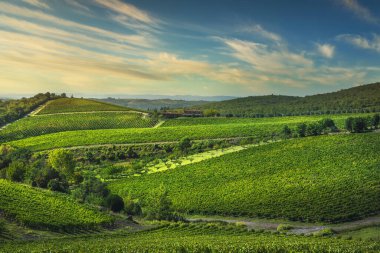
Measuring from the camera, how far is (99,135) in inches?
6196

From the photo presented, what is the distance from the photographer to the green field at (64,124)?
171 meters

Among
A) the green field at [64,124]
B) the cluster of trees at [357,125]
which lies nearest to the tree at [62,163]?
the green field at [64,124]

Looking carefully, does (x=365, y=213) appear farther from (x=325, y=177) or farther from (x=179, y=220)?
(x=179, y=220)

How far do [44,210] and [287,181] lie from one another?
174ft

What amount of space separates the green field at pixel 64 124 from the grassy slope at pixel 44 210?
346 feet

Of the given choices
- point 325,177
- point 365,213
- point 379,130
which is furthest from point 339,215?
point 379,130

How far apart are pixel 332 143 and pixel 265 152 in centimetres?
1835

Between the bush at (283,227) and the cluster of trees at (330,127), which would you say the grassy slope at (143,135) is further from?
the bush at (283,227)

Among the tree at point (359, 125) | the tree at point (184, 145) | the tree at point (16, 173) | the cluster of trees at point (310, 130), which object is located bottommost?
the tree at point (16, 173)

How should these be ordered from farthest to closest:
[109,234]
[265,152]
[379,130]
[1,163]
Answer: [379,130], [265,152], [1,163], [109,234]

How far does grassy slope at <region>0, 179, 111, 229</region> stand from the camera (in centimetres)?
5388

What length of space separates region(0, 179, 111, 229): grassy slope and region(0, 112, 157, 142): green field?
105 meters

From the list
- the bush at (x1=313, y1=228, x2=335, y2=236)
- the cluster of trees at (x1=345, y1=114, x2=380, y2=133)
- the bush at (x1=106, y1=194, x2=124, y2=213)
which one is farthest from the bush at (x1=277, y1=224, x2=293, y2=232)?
the cluster of trees at (x1=345, y1=114, x2=380, y2=133)

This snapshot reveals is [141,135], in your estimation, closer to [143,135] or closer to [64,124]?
[143,135]
